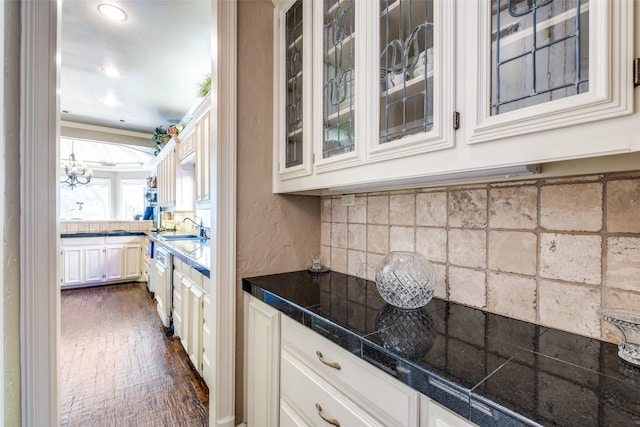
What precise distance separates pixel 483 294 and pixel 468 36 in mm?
832

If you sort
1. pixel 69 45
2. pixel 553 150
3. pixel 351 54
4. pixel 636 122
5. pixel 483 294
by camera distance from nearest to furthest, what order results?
pixel 636 122
pixel 553 150
pixel 483 294
pixel 351 54
pixel 69 45

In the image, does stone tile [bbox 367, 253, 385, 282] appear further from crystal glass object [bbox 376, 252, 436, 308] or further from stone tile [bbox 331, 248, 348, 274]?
crystal glass object [bbox 376, 252, 436, 308]

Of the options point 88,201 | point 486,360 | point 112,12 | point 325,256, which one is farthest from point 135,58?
point 88,201

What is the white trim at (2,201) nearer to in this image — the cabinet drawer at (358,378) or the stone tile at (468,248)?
the cabinet drawer at (358,378)

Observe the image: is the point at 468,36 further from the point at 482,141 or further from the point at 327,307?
the point at 327,307

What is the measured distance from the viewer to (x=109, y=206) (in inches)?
285

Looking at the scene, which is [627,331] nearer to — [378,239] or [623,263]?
[623,263]

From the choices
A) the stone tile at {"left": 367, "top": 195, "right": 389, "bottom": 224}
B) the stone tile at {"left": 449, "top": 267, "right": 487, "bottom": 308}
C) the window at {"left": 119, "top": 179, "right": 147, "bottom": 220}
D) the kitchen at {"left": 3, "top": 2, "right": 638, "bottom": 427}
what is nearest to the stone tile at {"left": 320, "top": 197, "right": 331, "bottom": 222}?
the kitchen at {"left": 3, "top": 2, "right": 638, "bottom": 427}

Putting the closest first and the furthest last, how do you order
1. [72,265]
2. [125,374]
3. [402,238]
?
[402,238], [125,374], [72,265]

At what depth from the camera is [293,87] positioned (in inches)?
58.5

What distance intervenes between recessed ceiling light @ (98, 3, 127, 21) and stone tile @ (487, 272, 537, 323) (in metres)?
3.00

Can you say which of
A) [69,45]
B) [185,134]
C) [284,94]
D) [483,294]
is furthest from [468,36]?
[69,45]

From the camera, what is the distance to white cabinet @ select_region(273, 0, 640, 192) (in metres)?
0.59

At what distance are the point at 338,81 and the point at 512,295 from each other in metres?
1.03
